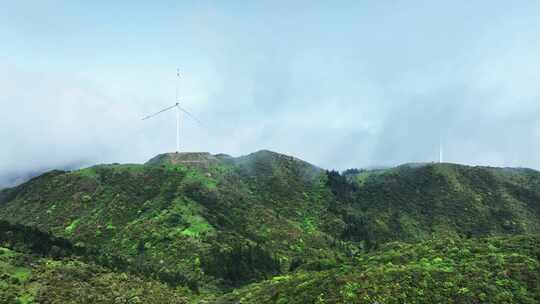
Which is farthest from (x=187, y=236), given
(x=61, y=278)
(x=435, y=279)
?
(x=435, y=279)

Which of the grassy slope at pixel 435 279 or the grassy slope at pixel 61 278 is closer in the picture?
the grassy slope at pixel 435 279

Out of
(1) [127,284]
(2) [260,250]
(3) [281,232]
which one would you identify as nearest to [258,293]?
(1) [127,284]

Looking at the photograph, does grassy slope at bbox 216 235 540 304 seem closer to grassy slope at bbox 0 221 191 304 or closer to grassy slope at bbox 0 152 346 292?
grassy slope at bbox 0 221 191 304

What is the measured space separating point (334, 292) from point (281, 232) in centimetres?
11395

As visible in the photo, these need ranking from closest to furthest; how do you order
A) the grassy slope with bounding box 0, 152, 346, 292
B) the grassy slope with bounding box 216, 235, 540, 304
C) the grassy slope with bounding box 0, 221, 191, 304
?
the grassy slope with bounding box 216, 235, 540, 304 < the grassy slope with bounding box 0, 221, 191, 304 < the grassy slope with bounding box 0, 152, 346, 292

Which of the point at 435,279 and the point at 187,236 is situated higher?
the point at 435,279

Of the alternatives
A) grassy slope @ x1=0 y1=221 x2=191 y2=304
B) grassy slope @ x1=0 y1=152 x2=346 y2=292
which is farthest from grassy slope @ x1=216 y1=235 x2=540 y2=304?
grassy slope @ x1=0 y1=152 x2=346 y2=292

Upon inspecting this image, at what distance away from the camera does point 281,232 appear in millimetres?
184625

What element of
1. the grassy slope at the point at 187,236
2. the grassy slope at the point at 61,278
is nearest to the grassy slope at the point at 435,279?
the grassy slope at the point at 61,278

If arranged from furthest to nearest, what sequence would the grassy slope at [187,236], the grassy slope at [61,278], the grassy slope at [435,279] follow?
1. the grassy slope at [187,236]
2. the grassy slope at [61,278]
3. the grassy slope at [435,279]

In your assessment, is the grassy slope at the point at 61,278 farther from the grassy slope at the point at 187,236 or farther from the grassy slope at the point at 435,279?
the grassy slope at the point at 435,279

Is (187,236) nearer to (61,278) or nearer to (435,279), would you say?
(61,278)

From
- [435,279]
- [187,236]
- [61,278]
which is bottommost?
[61,278]

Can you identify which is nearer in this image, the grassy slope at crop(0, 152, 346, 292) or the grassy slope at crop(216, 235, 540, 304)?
the grassy slope at crop(216, 235, 540, 304)
